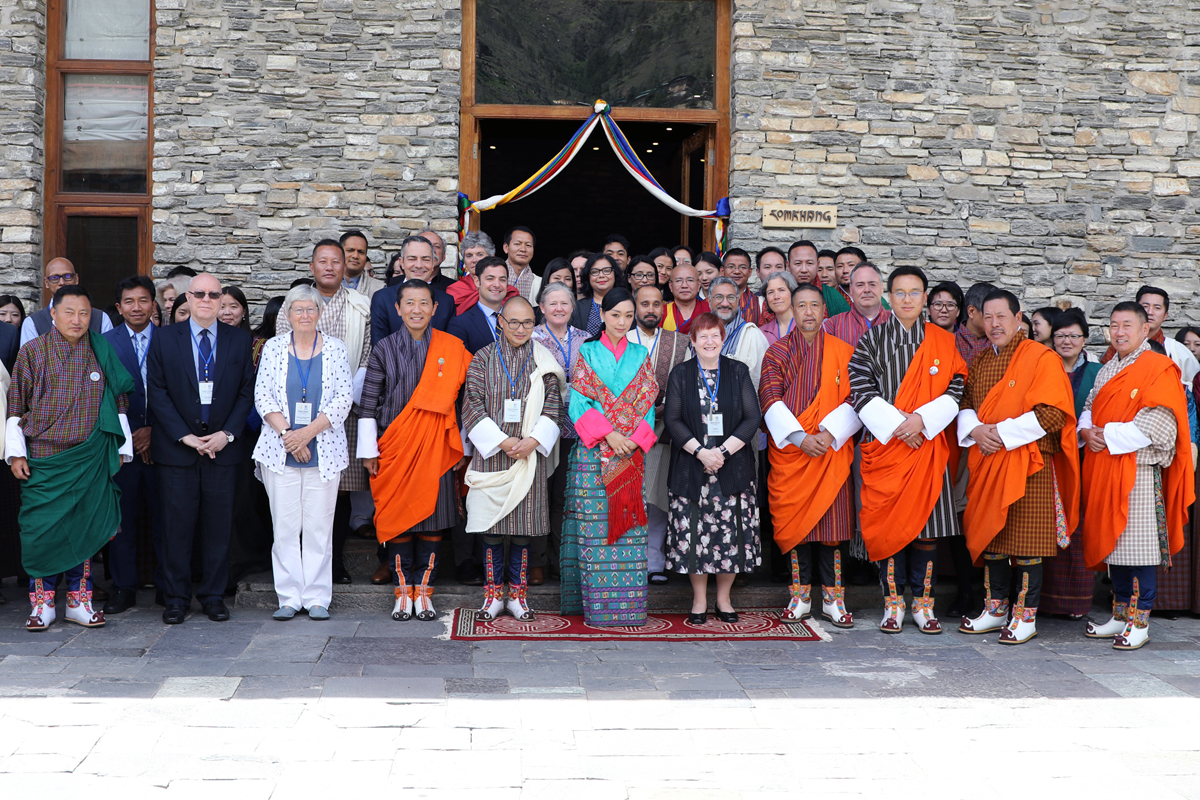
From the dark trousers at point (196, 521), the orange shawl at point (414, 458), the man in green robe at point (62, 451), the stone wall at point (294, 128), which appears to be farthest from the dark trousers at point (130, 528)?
the stone wall at point (294, 128)

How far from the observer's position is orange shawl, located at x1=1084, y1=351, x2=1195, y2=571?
4742mm

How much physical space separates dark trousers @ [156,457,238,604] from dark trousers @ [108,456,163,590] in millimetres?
138

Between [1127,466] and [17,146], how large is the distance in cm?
691

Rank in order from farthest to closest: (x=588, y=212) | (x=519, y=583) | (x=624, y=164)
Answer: (x=588, y=212) → (x=624, y=164) → (x=519, y=583)

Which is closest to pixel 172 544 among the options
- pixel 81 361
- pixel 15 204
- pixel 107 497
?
pixel 107 497

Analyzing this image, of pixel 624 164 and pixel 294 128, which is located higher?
pixel 294 128

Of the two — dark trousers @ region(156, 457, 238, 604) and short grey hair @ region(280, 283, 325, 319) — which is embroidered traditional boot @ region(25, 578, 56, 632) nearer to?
dark trousers @ region(156, 457, 238, 604)

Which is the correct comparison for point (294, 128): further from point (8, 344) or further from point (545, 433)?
point (545, 433)

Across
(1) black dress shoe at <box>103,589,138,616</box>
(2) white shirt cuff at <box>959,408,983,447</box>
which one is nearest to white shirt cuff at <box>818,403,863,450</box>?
(2) white shirt cuff at <box>959,408,983,447</box>

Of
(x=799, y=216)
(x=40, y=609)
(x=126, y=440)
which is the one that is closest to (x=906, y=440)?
(x=799, y=216)

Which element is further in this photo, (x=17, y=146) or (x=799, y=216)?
(x=799, y=216)

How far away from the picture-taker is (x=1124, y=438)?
15.6 ft

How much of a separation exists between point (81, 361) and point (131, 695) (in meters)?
1.76

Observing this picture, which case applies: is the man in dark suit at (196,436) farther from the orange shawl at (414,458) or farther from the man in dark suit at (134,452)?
the orange shawl at (414,458)
